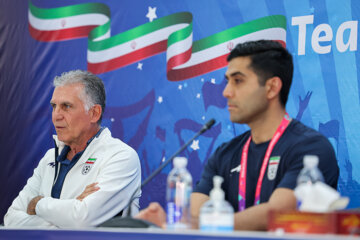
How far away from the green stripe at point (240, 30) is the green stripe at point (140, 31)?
0.16m

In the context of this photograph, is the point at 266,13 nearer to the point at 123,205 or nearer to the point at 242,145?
the point at 242,145

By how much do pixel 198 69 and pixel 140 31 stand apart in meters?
0.49

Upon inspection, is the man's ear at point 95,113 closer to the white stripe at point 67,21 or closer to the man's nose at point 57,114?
the man's nose at point 57,114

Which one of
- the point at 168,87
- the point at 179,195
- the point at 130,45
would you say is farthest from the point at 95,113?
the point at 179,195

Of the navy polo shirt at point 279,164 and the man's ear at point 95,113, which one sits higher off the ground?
the man's ear at point 95,113

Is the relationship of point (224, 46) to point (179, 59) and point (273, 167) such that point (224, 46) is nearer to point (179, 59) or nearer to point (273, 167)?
point (179, 59)

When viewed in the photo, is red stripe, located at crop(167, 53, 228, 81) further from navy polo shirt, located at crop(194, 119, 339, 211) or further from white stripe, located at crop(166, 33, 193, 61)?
navy polo shirt, located at crop(194, 119, 339, 211)

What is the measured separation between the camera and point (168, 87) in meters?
3.41

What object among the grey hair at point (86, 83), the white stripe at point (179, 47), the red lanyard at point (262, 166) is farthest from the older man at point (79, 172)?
the red lanyard at point (262, 166)

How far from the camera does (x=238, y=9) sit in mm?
3240

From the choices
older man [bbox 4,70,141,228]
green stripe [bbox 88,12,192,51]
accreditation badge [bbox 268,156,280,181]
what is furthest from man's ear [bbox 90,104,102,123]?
accreditation badge [bbox 268,156,280,181]

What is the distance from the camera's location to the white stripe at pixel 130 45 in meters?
3.48

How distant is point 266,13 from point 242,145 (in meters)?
1.04

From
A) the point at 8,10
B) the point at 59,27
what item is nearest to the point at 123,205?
the point at 59,27
